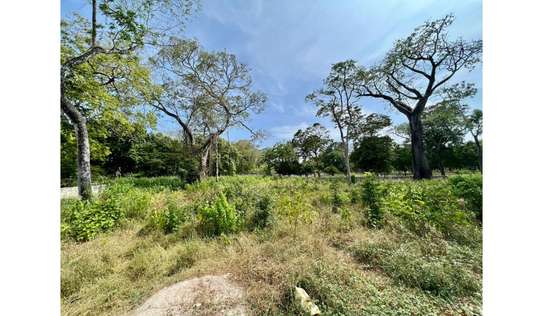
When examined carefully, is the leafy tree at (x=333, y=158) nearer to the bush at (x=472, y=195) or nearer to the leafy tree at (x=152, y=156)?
the leafy tree at (x=152, y=156)

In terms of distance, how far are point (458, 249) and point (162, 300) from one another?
154 inches

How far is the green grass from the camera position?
1.77 meters

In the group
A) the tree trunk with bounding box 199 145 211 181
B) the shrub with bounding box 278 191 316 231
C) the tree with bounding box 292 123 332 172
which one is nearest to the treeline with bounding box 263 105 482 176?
the tree with bounding box 292 123 332 172

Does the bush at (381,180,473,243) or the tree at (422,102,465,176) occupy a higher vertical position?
the tree at (422,102,465,176)

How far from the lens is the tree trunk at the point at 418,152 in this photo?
12.6 meters

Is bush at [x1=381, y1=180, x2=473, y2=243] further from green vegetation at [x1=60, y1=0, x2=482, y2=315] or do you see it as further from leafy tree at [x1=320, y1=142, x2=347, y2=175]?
leafy tree at [x1=320, y1=142, x2=347, y2=175]

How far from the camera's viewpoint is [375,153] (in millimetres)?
28203

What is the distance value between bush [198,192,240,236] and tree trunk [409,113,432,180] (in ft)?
47.6

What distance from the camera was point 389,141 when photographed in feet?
93.4

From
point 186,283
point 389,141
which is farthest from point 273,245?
point 389,141

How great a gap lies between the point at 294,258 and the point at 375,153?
30.7 meters

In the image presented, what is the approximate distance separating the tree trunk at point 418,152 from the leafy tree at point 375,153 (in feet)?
51.5

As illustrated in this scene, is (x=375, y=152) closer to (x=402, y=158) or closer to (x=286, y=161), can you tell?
(x=402, y=158)

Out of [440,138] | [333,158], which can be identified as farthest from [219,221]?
[440,138]
